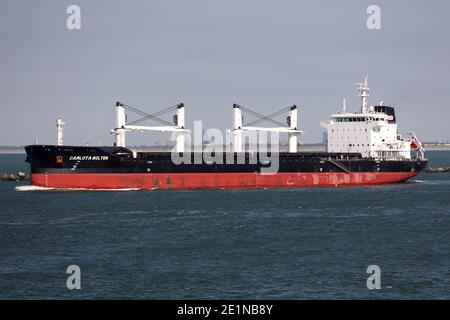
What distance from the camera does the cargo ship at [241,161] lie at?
5578cm

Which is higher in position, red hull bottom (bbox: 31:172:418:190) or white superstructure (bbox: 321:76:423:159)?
white superstructure (bbox: 321:76:423:159)

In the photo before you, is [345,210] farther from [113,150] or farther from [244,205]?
[113,150]

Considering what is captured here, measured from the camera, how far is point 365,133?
69.2 metres

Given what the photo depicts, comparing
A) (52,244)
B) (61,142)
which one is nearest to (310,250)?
(52,244)

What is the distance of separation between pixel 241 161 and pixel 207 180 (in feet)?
11.4

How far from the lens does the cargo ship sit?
55.8 meters

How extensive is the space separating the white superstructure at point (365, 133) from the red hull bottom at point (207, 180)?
3581mm

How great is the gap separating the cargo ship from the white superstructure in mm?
101

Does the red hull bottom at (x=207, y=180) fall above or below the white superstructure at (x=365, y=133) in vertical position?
below

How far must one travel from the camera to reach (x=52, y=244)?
1280 inches

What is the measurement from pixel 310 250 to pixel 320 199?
73.2 feet

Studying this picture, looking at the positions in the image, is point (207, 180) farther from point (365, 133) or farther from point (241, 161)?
point (365, 133)

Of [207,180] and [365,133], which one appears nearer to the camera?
[207,180]

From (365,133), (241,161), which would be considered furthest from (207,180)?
(365,133)
